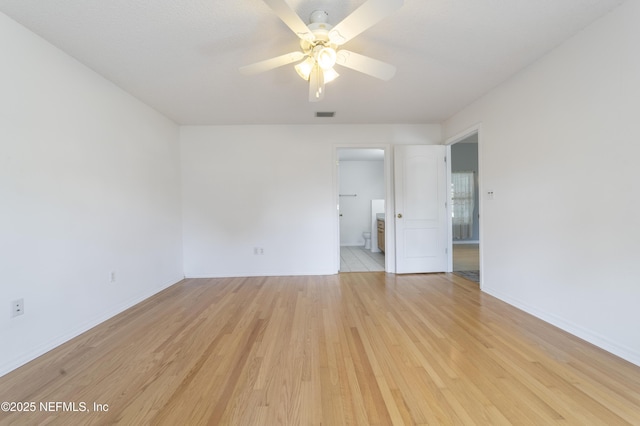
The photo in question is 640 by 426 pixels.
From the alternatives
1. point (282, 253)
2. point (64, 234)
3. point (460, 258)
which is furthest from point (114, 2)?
point (460, 258)

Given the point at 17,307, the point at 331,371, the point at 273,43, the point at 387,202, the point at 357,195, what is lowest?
the point at 331,371

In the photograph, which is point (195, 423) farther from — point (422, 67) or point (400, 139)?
point (400, 139)

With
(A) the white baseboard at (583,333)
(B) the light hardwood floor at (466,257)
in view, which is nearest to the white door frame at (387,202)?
(B) the light hardwood floor at (466,257)

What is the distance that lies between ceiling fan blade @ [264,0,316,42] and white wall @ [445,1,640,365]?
2.16 meters

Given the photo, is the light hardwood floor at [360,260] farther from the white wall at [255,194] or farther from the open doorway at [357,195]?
the white wall at [255,194]

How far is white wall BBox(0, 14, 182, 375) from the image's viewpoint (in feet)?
5.67

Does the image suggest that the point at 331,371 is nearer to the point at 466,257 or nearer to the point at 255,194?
the point at 255,194

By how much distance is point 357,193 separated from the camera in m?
7.02

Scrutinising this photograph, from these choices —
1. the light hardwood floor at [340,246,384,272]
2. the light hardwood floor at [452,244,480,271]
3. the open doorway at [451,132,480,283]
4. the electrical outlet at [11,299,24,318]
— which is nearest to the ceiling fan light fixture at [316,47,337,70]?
the electrical outlet at [11,299,24,318]

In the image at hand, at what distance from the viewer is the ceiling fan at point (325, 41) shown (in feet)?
4.39

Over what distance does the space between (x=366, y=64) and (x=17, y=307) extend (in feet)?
10.1

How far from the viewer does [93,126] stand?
2383mm

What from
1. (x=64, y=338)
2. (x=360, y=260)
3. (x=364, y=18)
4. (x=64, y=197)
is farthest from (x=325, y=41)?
(x=360, y=260)

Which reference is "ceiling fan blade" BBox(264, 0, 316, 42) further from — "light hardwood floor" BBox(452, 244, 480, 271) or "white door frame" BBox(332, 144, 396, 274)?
"light hardwood floor" BBox(452, 244, 480, 271)
